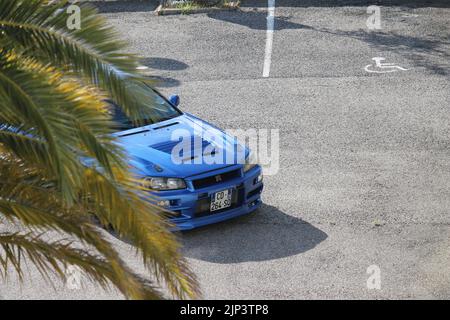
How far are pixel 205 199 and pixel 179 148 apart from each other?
0.76 metres

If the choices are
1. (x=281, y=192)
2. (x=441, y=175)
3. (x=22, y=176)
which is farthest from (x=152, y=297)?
(x=441, y=175)

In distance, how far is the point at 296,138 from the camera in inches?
539

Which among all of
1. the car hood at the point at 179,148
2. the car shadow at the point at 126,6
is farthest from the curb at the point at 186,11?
the car hood at the point at 179,148

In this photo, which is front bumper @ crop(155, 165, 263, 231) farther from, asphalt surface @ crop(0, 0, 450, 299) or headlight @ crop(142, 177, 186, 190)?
asphalt surface @ crop(0, 0, 450, 299)

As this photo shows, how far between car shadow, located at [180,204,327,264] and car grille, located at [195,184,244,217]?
1.07 feet

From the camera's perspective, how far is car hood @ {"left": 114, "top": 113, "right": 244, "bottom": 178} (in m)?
10.1

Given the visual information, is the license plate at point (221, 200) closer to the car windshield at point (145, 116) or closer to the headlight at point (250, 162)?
the headlight at point (250, 162)

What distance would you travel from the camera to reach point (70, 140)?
5.14 metres

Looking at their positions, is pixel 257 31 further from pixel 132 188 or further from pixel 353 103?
pixel 132 188

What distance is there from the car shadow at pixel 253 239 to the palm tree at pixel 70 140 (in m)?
3.46

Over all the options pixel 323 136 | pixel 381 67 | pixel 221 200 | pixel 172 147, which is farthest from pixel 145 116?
pixel 381 67

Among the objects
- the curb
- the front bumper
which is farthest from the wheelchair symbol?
the front bumper

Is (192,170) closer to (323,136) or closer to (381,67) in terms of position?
(323,136)
